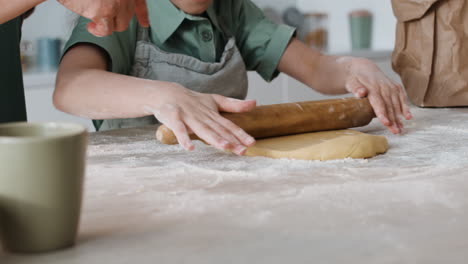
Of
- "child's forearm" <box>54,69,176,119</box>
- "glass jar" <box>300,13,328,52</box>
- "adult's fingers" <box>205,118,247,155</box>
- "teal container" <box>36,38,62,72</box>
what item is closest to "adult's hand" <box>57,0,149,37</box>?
"child's forearm" <box>54,69,176,119</box>

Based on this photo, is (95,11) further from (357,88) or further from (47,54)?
(47,54)

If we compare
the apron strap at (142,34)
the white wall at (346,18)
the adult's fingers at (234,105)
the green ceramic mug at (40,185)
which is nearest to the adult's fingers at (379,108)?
the adult's fingers at (234,105)

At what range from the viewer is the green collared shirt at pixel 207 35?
1.32 metres

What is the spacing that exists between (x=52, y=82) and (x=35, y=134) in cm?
197

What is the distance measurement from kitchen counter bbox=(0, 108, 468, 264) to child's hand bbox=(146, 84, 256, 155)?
4cm

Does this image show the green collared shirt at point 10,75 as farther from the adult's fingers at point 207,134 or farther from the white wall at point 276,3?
the white wall at point 276,3

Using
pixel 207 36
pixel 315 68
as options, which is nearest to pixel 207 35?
pixel 207 36

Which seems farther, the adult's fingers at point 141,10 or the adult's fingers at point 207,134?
the adult's fingers at point 141,10

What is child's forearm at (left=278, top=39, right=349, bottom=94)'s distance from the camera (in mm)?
1449

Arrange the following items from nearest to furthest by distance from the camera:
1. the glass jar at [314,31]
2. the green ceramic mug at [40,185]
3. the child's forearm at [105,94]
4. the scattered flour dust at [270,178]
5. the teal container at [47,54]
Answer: the green ceramic mug at [40,185], the scattered flour dust at [270,178], the child's forearm at [105,94], the teal container at [47,54], the glass jar at [314,31]

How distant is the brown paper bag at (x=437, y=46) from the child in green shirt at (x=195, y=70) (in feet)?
0.69

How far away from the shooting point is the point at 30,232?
19.7 inches

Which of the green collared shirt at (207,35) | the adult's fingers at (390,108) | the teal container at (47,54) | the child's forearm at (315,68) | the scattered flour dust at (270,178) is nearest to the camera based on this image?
the scattered flour dust at (270,178)

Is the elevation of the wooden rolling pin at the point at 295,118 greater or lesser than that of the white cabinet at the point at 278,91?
greater
